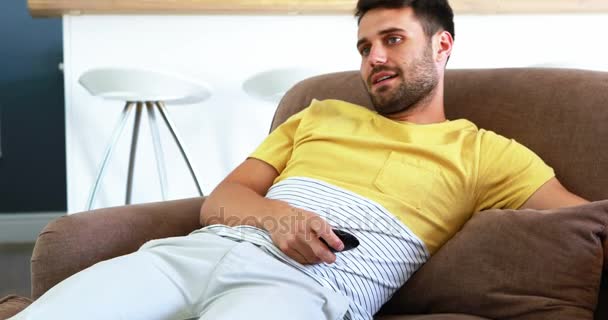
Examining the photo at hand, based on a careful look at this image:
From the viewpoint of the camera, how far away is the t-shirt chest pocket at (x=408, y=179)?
4.33ft

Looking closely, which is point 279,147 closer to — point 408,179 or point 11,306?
point 408,179

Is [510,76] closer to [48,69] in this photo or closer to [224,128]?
[224,128]

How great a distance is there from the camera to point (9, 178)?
12.2ft

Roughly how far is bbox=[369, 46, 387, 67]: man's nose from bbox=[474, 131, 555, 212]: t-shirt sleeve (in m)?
0.28

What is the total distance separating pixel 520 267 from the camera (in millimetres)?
1175

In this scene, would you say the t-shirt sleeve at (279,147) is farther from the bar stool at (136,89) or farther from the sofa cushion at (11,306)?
the bar stool at (136,89)

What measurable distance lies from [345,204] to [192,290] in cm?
34

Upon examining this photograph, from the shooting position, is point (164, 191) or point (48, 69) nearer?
point (164, 191)

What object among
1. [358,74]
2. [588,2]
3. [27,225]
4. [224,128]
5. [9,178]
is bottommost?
[27,225]

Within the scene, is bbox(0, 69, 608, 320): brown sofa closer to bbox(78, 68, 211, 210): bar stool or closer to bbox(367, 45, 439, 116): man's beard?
bbox(367, 45, 439, 116): man's beard

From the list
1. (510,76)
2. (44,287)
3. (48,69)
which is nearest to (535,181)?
(510,76)

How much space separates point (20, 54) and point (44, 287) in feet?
8.92

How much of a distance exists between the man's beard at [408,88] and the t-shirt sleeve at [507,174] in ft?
0.61

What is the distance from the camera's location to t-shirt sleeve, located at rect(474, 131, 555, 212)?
1.33 meters
